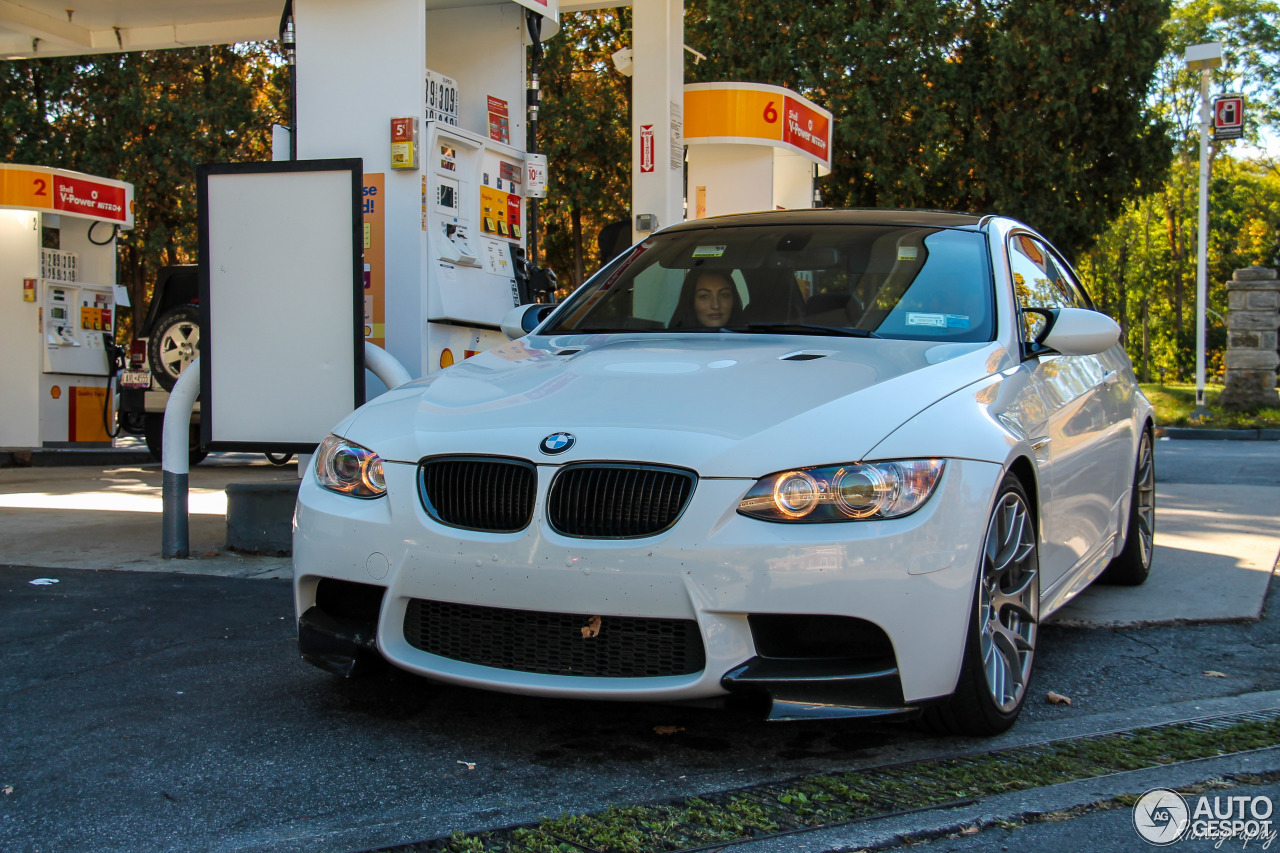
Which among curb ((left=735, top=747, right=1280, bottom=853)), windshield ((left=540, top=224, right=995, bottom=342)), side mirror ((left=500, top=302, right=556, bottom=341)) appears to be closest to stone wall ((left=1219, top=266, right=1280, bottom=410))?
windshield ((left=540, top=224, right=995, bottom=342))

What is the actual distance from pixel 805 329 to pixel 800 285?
329 mm

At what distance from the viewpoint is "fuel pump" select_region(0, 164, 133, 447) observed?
42.9ft

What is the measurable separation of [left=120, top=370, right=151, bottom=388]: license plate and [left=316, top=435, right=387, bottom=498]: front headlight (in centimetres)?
1002

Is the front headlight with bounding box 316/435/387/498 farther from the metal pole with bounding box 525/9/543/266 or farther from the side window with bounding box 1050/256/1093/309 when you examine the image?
the metal pole with bounding box 525/9/543/266

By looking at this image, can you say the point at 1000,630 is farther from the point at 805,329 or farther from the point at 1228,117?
the point at 1228,117

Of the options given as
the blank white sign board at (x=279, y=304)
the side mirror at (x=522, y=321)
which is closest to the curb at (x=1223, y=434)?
the blank white sign board at (x=279, y=304)

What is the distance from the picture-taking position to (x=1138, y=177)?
23969 millimetres

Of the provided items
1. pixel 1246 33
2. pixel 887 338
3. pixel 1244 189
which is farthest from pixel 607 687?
pixel 1244 189

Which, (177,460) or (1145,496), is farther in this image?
(177,460)

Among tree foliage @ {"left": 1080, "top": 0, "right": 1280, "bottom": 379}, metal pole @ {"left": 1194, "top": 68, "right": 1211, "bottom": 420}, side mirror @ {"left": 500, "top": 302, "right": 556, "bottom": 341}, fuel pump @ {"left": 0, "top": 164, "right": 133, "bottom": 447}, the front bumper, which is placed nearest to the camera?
the front bumper

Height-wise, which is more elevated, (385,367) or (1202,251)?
(1202,251)

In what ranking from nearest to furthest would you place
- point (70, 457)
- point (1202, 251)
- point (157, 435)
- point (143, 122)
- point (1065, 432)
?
1. point (1065, 432)
2. point (157, 435)
3. point (70, 457)
4. point (1202, 251)
5. point (143, 122)

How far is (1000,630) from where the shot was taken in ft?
10.7

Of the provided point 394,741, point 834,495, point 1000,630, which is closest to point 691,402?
point 834,495
